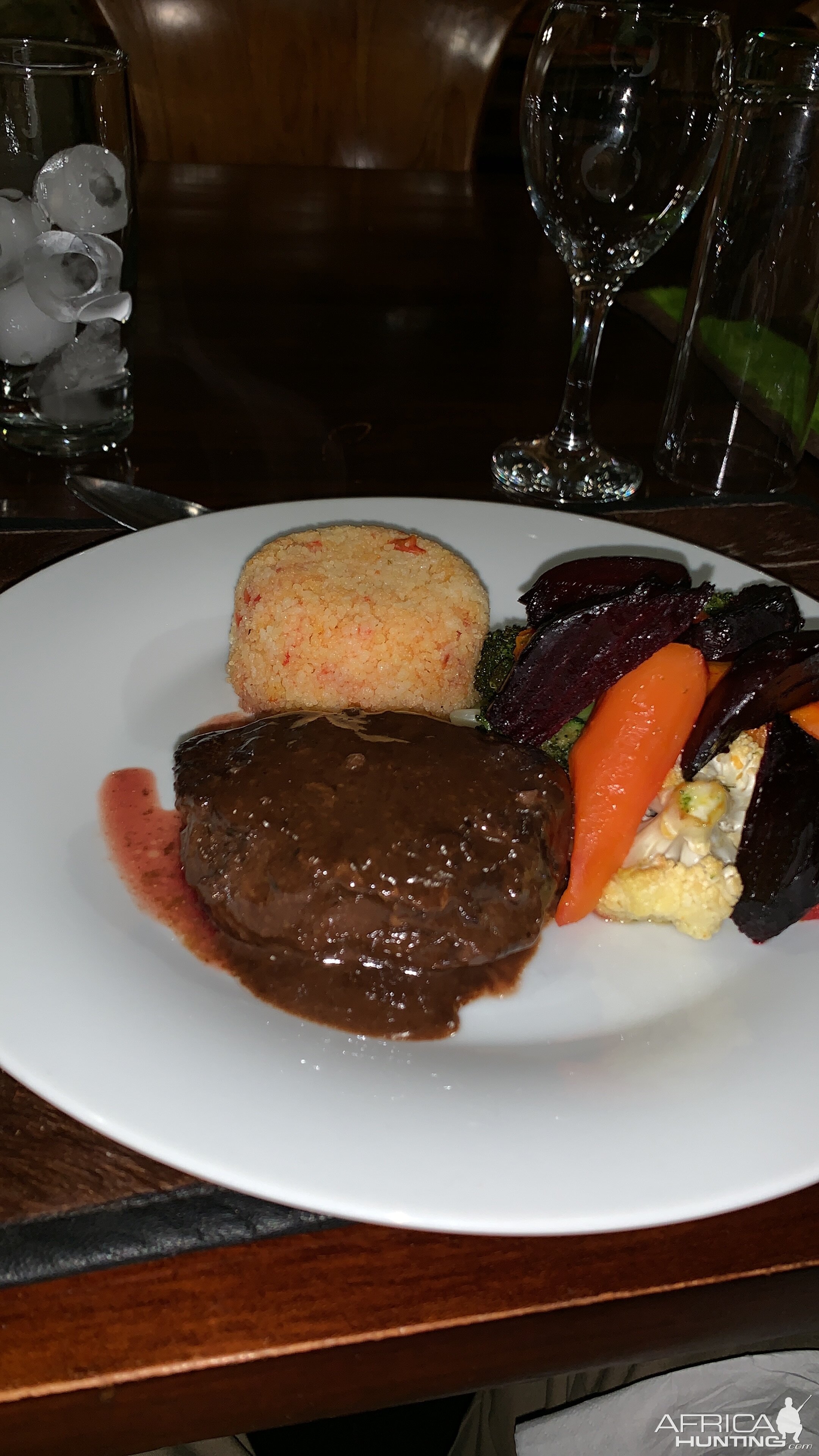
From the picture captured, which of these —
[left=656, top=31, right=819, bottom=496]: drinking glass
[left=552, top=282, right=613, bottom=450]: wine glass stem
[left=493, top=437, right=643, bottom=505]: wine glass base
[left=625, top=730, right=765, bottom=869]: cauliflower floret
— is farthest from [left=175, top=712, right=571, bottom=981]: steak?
[left=656, top=31, right=819, bottom=496]: drinking glass

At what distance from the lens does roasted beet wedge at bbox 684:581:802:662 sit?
1.56 metres

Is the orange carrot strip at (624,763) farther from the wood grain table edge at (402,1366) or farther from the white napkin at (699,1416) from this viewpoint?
the white napkin at (699,1416)

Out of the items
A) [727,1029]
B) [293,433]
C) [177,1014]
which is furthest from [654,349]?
[177,1014]

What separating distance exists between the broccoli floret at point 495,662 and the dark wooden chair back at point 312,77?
3098 millimetres

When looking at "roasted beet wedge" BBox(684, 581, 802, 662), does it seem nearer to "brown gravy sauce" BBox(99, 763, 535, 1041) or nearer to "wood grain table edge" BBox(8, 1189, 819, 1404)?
"brown gravy sauce" BBox(99, 763, 535, 1041)

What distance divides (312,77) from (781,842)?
3887 millimetres

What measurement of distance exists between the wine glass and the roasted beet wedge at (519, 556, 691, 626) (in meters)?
0.82

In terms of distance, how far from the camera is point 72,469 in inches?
91.1

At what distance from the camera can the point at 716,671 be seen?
5.23 ft

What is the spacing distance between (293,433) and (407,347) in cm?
59

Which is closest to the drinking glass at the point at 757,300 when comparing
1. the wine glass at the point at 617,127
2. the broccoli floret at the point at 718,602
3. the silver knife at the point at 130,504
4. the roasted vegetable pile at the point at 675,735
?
the wine glass at the point at 617,127

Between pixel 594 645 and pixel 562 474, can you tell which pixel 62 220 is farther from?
pixel 594 645

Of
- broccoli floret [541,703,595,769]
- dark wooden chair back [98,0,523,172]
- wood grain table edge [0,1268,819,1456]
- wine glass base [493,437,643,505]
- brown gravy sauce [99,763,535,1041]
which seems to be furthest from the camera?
dark wooden chair back [98,0,523,172]

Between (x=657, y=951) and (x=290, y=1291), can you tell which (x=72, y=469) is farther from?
(x=290, y=1291)
